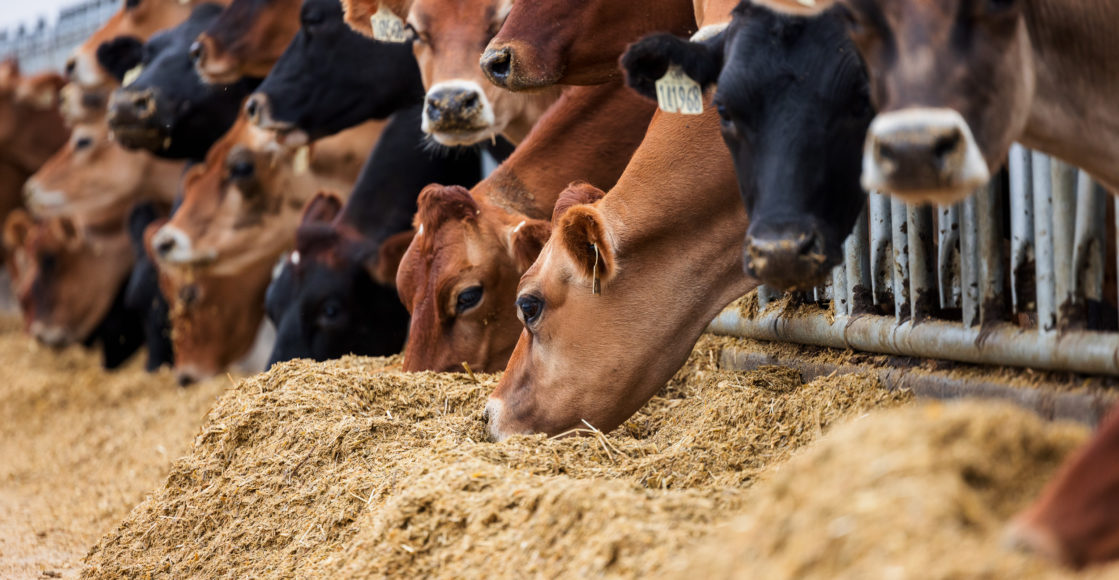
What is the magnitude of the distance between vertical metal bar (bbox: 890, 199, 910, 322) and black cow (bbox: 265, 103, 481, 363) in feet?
10.2

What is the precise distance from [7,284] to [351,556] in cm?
1469

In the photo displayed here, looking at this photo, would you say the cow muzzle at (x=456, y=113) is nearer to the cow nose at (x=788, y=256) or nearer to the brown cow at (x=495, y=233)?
the brown cow at (x=495, y=233)

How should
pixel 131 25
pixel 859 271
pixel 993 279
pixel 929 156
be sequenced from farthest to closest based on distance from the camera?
pixel 131 25 < pixel 859 271 < pixel 993 279 < pixel 929 156

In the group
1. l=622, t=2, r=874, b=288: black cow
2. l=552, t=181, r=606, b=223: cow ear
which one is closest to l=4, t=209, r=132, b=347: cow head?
l=552, t=181, r=606, b=223: cow ear

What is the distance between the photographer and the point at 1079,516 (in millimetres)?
1557

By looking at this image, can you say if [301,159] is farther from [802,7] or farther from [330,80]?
[802,7]

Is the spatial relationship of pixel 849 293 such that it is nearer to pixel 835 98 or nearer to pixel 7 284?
pixel 835 98

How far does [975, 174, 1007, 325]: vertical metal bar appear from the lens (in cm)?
313

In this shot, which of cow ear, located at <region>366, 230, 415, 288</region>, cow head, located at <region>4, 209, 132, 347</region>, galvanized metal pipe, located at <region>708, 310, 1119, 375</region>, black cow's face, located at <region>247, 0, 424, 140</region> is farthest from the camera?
cow head, located at <region>4, 209, 132, 347</region>

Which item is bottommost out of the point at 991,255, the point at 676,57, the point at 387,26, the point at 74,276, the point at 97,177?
the point at 74,276

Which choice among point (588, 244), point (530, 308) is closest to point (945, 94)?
point (588, 244)

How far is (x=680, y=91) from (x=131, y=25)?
744cm

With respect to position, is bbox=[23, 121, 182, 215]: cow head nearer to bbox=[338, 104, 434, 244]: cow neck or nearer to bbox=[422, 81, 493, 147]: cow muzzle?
bbox=[338, 104, 434, 244]: cow neck

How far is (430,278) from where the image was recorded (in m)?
4.91
